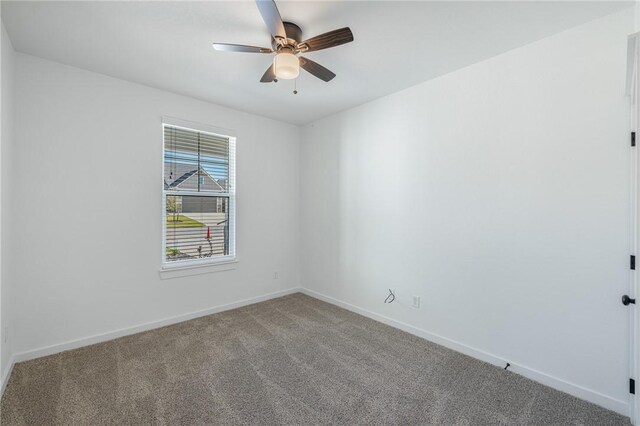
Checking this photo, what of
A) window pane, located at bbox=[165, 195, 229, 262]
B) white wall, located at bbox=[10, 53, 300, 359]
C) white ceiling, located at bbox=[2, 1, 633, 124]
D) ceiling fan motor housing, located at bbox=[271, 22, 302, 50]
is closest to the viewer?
white ceiling, located at bbox=[2, 1, 633, 124]

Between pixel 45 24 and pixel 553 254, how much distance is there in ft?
13.6

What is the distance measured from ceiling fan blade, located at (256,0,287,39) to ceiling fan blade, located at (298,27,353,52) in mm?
168

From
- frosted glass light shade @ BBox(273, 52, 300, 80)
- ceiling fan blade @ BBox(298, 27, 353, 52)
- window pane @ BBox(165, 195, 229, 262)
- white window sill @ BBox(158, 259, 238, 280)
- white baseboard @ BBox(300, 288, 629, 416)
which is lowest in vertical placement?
white baseboard @ BBox(300, 288, 629, 416)

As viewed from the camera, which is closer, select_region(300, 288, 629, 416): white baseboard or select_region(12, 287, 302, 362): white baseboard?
select_region(300, 288, 629, 416): white baseboard

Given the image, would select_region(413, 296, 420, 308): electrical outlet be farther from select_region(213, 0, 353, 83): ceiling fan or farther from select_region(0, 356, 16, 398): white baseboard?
select_region(0, 356, 16, 398): white baseboard

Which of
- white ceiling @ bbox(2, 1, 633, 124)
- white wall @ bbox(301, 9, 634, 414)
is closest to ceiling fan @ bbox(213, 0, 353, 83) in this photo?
white ceiling @ bbox(2, 1, 633, 124)

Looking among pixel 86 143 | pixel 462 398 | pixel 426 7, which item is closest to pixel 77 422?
pixel 86 143

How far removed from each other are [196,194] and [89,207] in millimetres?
1061

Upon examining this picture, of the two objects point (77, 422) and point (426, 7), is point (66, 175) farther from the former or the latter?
point (426, 7)

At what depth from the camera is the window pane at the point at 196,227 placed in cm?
336

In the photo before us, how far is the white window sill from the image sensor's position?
3244mm

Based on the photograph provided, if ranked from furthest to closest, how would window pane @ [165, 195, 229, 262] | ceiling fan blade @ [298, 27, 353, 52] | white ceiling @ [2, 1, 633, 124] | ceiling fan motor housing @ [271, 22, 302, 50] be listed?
window pane @ [165, 195, 229, 262] → ceiling fan motor housing @ [271, 22, 302, 50] → white ceiling @ [2, 1, 633, 124] → ceiling fan blade @ [298, 27, 353, 52]

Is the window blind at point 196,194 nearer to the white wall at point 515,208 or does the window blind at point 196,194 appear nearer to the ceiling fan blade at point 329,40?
the white wall at point 515,208

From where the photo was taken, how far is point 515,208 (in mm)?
2342
